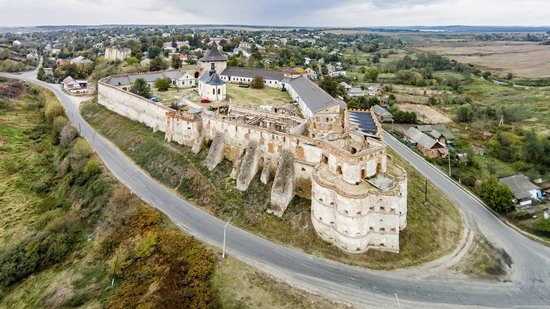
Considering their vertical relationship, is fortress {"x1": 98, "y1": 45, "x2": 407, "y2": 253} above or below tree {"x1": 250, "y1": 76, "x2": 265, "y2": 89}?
below

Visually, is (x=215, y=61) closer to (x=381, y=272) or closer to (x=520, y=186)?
(x=520, y=186)

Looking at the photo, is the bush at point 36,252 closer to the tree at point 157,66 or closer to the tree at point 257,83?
the tree at point 257,83

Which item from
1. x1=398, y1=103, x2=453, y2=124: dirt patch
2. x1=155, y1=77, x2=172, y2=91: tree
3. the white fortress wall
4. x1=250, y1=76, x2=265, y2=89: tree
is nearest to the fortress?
the white fortress wall

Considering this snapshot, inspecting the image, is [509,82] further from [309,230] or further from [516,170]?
[309,230]

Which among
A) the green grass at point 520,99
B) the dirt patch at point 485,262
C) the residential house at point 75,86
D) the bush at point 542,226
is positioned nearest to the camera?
the dirt patch at point 485,262

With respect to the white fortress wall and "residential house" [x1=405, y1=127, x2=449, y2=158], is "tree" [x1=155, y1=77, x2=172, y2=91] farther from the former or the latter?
"residential house" [x1=405, y1=127, x2=449, y2=158]

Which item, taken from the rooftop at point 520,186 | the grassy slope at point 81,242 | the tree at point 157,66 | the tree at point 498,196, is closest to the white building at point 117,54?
the tree at point 157,66
